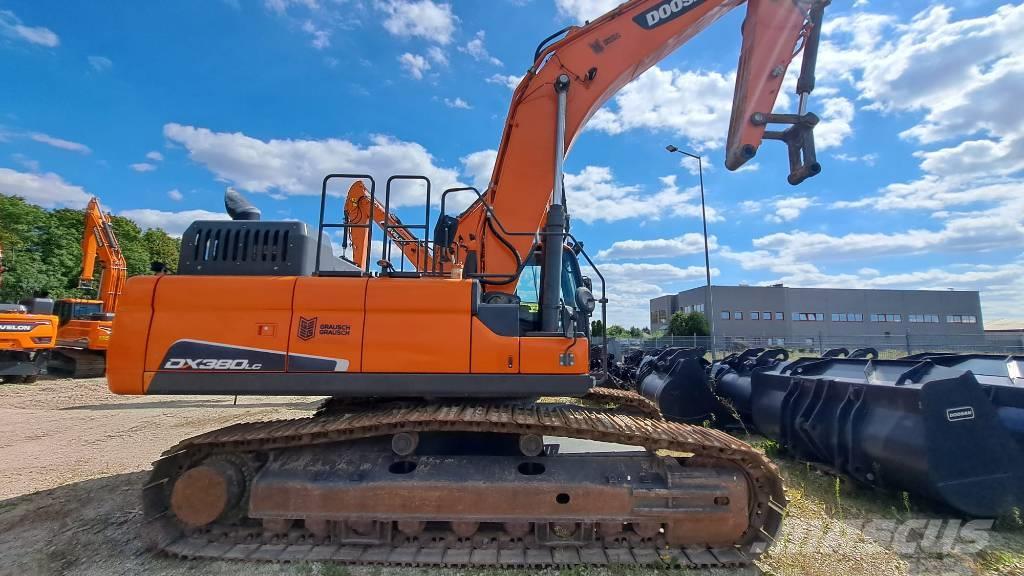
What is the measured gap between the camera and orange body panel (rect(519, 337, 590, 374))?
379 cm

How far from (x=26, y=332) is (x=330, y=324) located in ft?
54.6

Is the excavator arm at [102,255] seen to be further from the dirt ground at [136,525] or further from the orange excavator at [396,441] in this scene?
the orange excavator at [396,441]

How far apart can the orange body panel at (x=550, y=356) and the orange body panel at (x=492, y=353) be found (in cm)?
6

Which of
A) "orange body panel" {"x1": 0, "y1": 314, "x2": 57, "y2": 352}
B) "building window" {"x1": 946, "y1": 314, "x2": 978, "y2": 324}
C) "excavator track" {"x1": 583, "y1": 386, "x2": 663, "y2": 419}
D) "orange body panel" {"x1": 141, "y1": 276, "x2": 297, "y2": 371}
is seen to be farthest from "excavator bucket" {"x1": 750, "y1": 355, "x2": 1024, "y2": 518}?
"building window" {"x1": 946, "y1": 314, "x2": 978, "y2": 324}

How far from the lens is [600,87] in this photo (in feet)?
16.7

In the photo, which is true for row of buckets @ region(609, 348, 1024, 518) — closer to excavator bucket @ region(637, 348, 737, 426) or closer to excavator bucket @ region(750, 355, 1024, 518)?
excavator bucket @ region(750, 355, 1024, 518)

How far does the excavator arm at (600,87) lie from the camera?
16.1ft

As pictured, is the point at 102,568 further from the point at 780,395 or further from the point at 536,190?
the point at 780,395

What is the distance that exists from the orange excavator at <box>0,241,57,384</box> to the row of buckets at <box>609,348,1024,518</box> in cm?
1911

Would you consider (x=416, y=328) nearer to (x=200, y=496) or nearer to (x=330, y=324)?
(x=330, y=324)

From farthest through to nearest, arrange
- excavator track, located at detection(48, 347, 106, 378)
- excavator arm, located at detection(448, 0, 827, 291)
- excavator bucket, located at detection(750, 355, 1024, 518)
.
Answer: excavator track, located at detection(48, 347, 106, 378) < excavator arm, located at detection(448, 0, 827, 291) < excavator bucket, located at detection(750, 355, 1024, 518)

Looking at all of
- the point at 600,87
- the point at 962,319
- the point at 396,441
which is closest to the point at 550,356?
the point at 396,441

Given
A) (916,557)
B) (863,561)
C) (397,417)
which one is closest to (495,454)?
(397,417)

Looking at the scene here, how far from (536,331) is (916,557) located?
3330 mm
